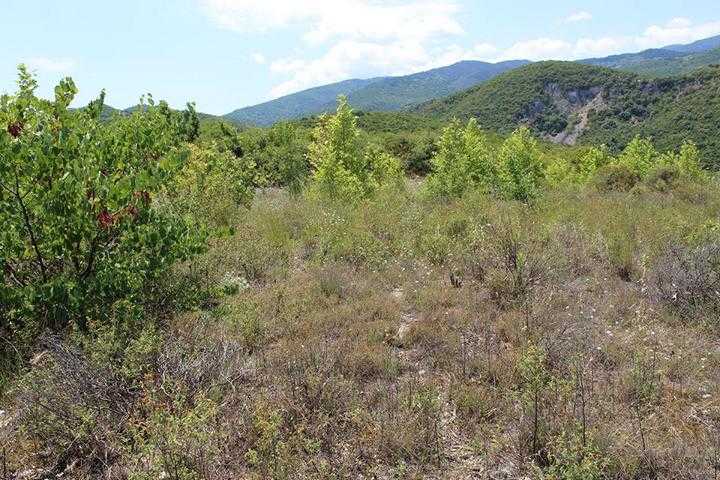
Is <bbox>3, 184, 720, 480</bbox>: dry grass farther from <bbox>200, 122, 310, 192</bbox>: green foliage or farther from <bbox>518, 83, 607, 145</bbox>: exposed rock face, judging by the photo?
<bbox>518, 83, 607, 145</bbox>: exposed rock face

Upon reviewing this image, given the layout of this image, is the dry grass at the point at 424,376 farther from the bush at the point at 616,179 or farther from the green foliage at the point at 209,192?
the bush at the point at 616,179

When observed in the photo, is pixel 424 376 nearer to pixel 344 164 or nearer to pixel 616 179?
A: pixel 344 164

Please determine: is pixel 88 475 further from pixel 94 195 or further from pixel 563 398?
pixel 563 398

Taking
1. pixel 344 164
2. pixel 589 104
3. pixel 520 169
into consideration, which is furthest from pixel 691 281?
pixel 589 104

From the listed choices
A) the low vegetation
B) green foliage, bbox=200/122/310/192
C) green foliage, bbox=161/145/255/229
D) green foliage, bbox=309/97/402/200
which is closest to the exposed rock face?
green foliage, bbox=200/122/310/192

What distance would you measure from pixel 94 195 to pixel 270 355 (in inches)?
86.8

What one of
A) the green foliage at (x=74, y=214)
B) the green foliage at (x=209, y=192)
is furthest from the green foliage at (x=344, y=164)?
the green foliage at (x=74, y=214)

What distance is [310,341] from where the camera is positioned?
4637mm

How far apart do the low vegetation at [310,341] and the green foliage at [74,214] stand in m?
0.02

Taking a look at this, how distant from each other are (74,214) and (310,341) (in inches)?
95.6

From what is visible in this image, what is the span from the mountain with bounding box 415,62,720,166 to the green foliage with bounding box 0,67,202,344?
113 metres

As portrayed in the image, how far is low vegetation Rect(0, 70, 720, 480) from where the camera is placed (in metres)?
3.26

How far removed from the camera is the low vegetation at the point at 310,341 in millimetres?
3260

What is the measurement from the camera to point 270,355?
4480mm
